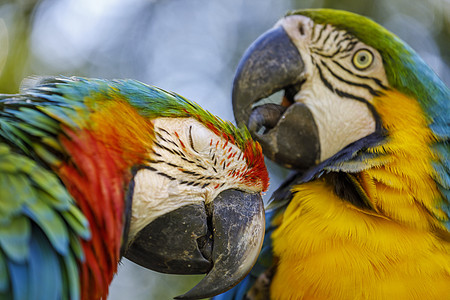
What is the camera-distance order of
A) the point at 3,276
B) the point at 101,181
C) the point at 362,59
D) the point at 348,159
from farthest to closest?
the point at 362,59 → the point at 348,159 → the point at 101,181 → the point at 3,276

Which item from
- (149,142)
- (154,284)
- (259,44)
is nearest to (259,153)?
(149,142)

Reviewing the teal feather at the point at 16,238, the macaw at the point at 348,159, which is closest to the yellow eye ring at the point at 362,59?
the macaw at the point at 348,159

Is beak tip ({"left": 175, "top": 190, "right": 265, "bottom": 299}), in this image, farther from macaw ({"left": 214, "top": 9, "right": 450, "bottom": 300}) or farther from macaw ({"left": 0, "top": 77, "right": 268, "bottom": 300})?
macaw ({"left": 214, "top": 9, "right": 450, "bottom": 300})

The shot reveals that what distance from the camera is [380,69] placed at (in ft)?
6.26

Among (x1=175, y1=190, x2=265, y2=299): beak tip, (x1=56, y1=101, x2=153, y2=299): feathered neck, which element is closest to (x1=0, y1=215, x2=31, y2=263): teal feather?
(x1=56, y1=101, x2=153, y2=299): feathered neck

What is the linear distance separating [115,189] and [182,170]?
0.74 ft

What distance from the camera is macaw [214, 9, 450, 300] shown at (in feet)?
5.08

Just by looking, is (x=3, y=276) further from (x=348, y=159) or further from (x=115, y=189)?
(x=348, y=159)

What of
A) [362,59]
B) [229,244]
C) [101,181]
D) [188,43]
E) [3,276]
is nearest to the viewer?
[3,276]

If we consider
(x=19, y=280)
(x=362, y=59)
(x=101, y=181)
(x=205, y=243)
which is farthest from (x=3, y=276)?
(x=362, y=59)

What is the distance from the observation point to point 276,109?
2051mm

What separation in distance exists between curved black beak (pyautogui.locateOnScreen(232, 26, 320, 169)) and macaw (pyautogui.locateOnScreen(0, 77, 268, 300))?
0.49 m

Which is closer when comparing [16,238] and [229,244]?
[16,238]

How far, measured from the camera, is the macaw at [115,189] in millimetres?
1060
